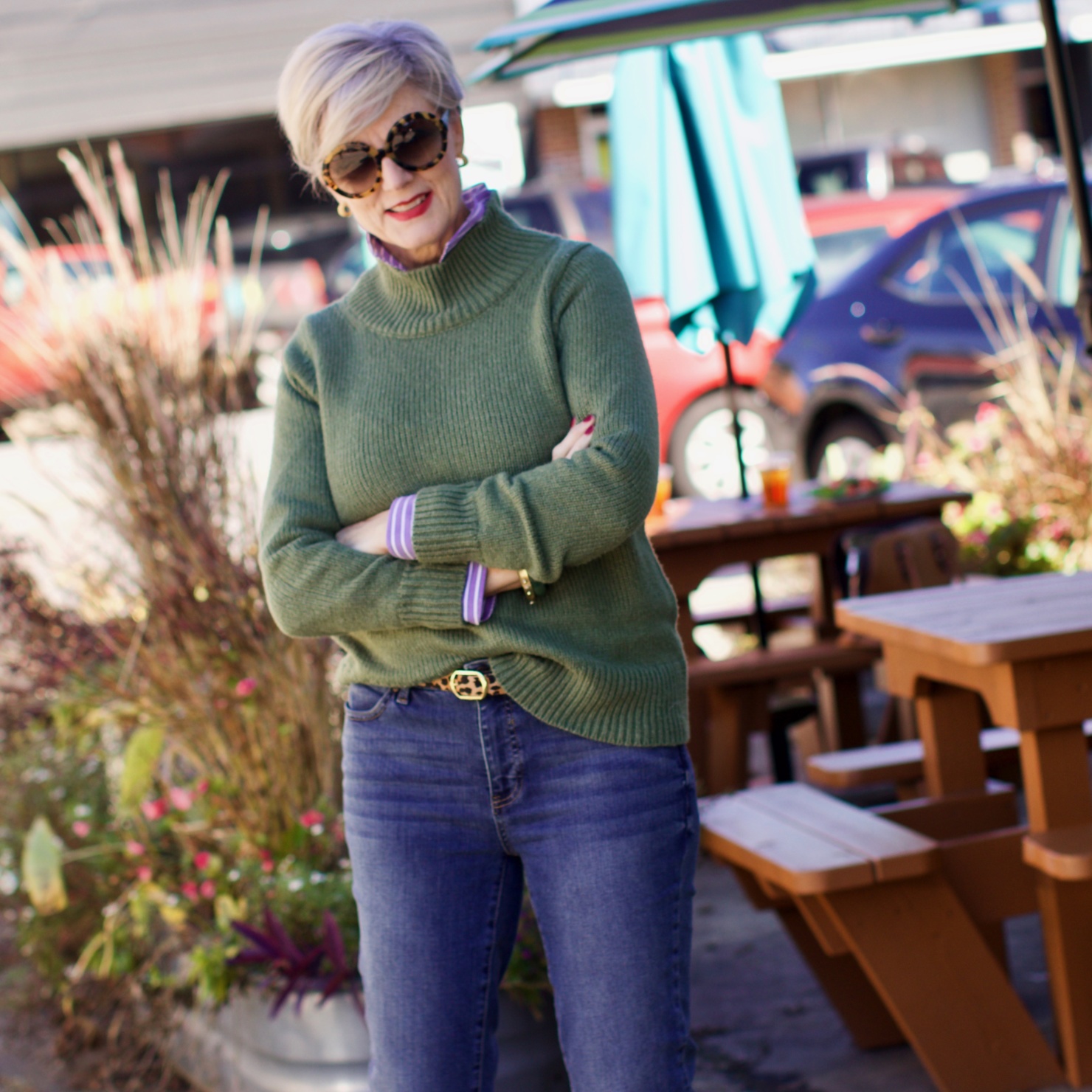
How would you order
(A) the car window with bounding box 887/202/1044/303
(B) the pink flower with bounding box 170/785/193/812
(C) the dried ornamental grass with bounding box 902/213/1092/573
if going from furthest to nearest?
(A) the car window with bounding box 887/202/1044/303 < (C) the dried ornamental grass with bounding box 902/213/1092/573 < (B) the pink flower with bounding box 170/785/193/812

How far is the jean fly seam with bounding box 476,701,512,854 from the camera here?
5.82ft

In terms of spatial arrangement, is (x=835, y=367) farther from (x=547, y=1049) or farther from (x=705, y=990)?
(x=547, y=1049)

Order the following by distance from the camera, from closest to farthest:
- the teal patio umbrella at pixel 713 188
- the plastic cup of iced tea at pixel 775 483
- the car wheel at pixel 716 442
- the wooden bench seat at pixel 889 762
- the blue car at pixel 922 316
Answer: the wooden bench seat at pixel 889 762 < the teal patio umbrella at pixel 713 188 < the plastic cup of iced tea at pixel 775 483 < the blue car at pixel 922 316 < the car wheel at pixel 716 442

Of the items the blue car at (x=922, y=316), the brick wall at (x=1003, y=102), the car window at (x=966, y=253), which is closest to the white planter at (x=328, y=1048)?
the blue car at (x=922, y=316)

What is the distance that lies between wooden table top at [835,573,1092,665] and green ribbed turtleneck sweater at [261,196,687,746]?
0.79m

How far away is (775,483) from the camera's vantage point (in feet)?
14.9

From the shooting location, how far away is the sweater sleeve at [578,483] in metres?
1.75

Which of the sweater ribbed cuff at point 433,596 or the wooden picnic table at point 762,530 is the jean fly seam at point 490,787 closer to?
the sweater ribbed cuff at point 433,596

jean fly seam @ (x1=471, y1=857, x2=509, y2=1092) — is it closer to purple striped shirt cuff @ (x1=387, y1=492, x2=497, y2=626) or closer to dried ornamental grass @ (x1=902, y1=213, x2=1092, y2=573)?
purple striped shirt cuff @ (x1=387, y1=492, x2=497, y2=626)

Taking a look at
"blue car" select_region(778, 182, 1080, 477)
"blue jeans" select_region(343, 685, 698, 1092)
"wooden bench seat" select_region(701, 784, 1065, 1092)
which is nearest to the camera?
"blue jeans" select_region(343, 685, 698, 1092)

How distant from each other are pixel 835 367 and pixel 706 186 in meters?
2.81

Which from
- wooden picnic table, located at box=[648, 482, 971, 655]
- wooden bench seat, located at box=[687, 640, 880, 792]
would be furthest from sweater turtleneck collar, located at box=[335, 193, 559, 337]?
wooden bench seat, located at box=[687, 640, 880, 792]

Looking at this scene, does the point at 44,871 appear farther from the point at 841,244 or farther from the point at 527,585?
the point at 841,244

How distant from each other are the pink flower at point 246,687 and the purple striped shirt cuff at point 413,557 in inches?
52.2
